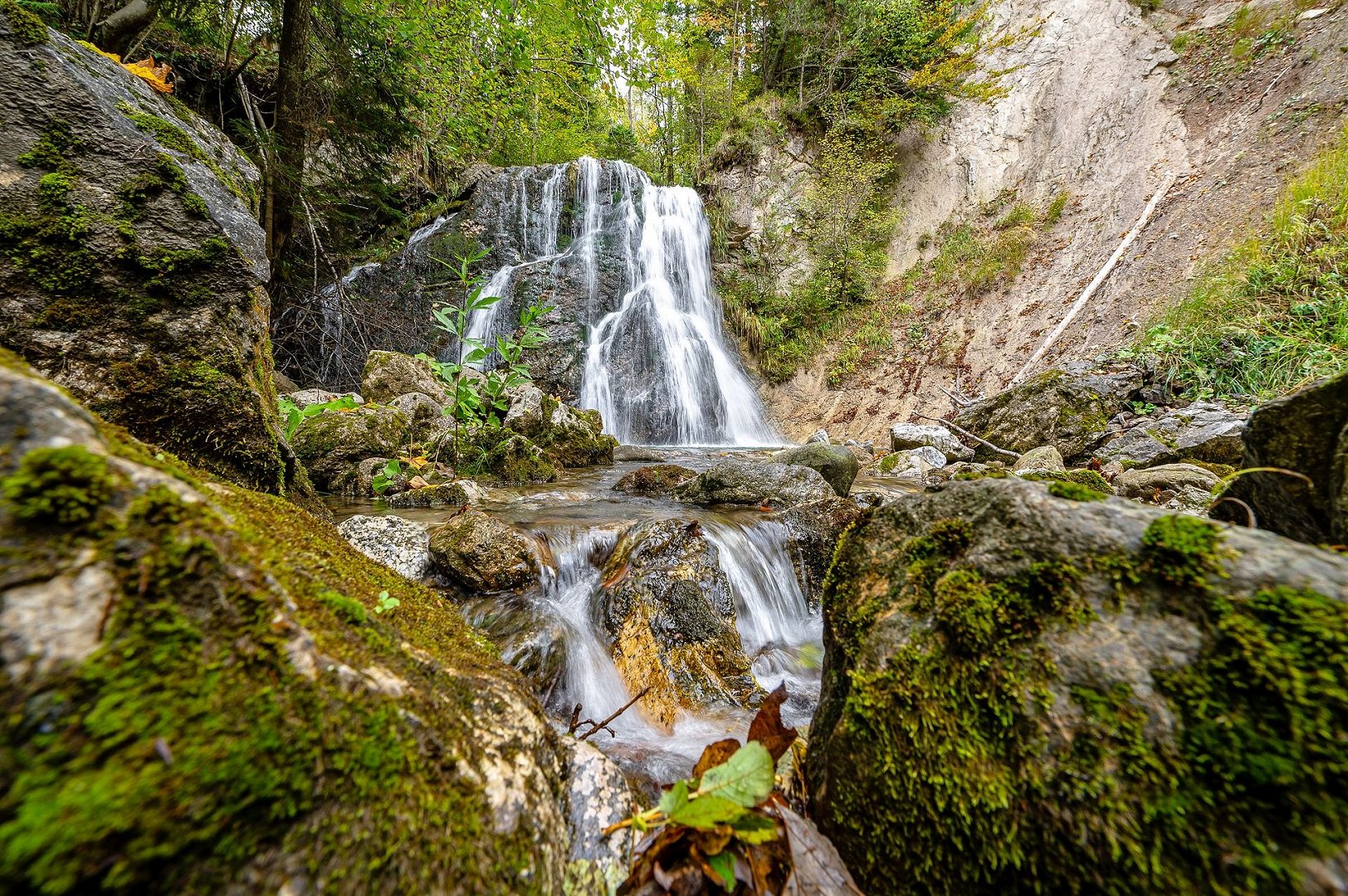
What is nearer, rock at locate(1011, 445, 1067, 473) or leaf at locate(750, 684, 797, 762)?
leaf at locate(750, 684, 797, 762)

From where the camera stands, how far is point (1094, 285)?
9.38 meters

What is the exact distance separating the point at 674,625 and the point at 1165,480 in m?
4.63

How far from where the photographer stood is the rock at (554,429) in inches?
271

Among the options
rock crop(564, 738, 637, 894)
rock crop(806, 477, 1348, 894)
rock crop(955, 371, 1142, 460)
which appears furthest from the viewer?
rock crop(955, 371, 1142, 460)

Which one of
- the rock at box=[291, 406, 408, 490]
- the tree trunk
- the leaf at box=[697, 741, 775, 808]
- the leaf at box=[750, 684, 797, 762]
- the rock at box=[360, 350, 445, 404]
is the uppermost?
the tree trunk

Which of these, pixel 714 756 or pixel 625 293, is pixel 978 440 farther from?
pixel 625 293

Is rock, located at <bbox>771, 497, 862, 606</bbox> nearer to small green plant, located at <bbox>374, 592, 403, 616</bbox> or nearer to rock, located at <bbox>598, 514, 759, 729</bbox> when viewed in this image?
rock, located at <bbox>598, 514, 759, 729</bbox>

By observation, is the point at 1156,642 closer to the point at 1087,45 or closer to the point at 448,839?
the point at 448,839

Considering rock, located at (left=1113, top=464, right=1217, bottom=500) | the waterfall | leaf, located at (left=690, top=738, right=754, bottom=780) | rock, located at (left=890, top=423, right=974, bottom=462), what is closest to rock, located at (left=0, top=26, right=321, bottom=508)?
leaf, located at (left=690, top=738, right=754, bottom=780)

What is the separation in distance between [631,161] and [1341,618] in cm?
2145

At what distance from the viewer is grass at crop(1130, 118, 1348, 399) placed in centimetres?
566

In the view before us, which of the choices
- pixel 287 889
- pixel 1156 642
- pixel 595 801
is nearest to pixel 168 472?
pixel 287 889

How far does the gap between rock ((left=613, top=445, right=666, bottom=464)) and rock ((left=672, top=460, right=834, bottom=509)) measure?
291cm

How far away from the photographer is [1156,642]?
3.12 ft
